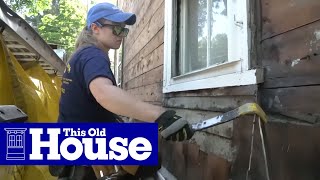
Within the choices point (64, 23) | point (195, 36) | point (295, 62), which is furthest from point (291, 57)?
point (64, 23)

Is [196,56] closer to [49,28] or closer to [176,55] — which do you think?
[176,55]

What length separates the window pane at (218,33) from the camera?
2609mm

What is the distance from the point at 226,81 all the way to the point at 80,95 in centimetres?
89

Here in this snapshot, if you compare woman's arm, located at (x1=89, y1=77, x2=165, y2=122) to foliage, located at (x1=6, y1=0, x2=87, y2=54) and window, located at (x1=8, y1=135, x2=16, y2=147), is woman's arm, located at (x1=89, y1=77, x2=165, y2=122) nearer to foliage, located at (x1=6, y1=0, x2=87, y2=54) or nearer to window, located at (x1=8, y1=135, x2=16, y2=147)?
window, located at (x1=8, y1=135, x2=16, y2=147)

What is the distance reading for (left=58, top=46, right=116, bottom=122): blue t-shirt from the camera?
80.3 inches

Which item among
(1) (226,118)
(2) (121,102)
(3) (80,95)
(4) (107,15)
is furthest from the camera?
(4) (107,15)

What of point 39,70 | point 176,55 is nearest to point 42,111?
point 39,70

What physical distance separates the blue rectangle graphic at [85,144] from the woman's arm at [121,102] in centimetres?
8

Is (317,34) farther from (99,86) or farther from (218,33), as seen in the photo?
(218,33)

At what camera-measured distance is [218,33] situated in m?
2.76

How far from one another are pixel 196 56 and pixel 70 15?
2349 centimetres

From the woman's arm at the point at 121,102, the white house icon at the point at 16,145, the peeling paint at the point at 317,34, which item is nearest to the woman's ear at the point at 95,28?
the woman's arm at the point at 121,102

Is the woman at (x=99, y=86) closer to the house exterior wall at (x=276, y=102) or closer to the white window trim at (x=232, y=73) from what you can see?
the house exterior wall at (x=276, y=102)

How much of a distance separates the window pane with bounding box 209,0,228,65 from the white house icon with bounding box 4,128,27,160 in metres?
1.40
